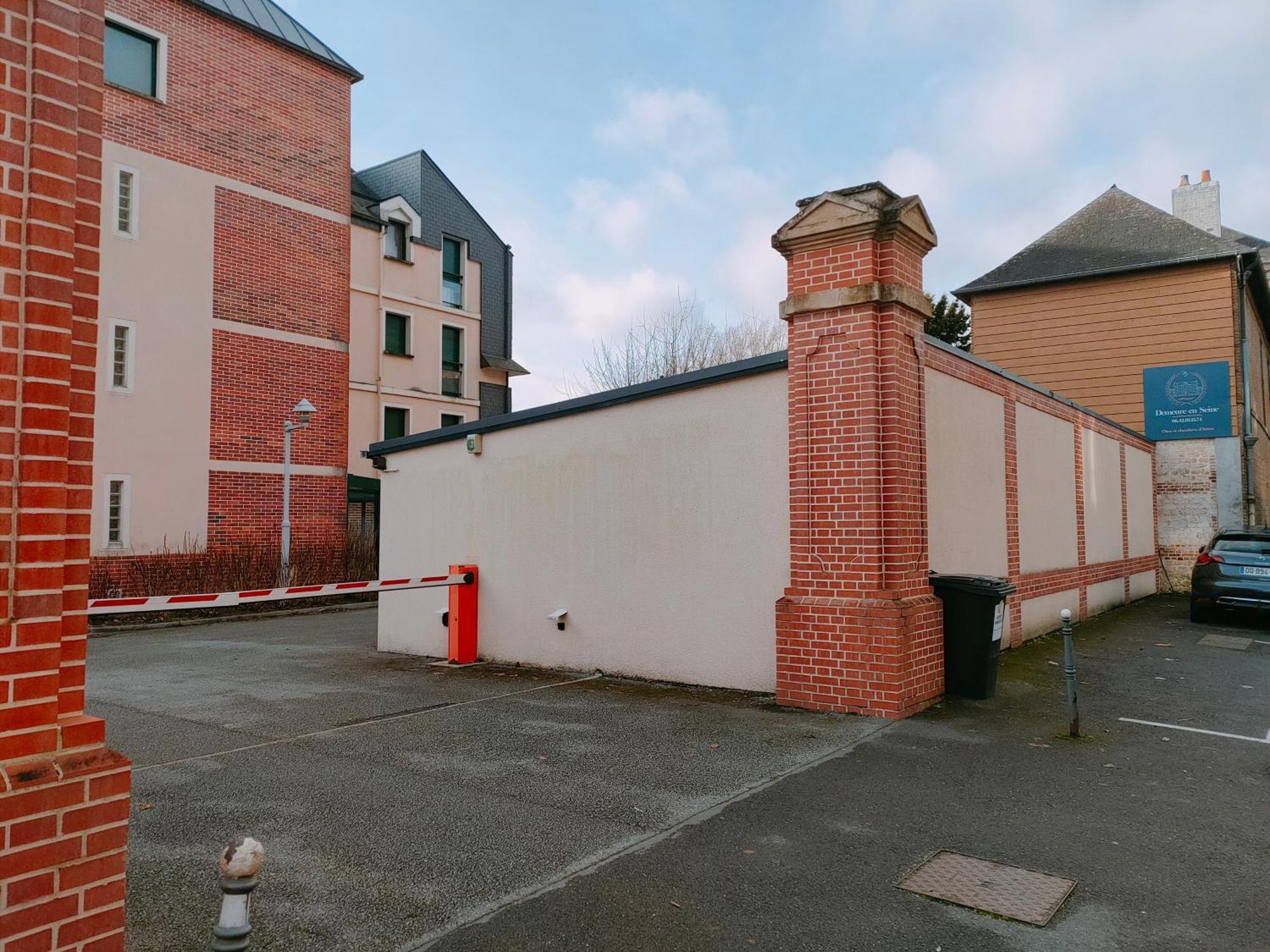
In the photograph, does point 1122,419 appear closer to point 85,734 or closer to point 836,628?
point 836,628

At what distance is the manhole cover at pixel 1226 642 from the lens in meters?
11.0

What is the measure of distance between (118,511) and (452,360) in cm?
1331

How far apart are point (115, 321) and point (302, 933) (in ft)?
59.8

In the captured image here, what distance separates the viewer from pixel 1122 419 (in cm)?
1961

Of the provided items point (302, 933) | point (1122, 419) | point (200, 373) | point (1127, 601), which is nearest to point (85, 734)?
point (302, 933)

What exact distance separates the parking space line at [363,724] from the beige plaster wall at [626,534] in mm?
739

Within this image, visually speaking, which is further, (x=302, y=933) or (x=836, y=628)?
(x=836, y=628)

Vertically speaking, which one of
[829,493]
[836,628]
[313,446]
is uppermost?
[313,446]

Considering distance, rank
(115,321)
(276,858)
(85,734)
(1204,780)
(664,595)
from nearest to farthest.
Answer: (85,734)
(276,858)
(1204,780)
(664,595)
(115,321)

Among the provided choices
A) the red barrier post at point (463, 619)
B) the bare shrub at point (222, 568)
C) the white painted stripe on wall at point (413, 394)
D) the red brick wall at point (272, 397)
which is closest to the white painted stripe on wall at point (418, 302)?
the white painted stripe on wall at point (413, 394)

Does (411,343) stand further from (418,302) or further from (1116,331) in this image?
(1116,331)

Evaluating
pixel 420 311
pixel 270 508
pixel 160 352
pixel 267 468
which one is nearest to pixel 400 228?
pixel 420 311

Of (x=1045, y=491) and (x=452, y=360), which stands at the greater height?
(x=452, y=360)

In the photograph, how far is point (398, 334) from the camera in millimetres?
27766
